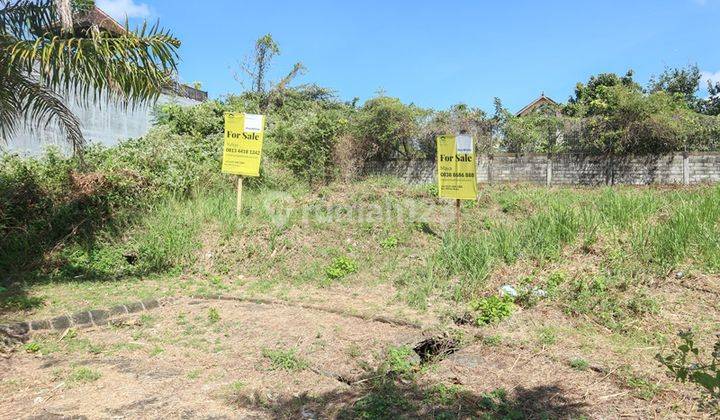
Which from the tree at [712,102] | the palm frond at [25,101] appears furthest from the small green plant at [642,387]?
the tree at [712,102]

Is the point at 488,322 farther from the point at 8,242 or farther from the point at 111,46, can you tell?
the point at 8,242

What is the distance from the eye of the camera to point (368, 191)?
962 cm

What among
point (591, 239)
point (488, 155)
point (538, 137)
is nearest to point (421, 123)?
point (488, 155)

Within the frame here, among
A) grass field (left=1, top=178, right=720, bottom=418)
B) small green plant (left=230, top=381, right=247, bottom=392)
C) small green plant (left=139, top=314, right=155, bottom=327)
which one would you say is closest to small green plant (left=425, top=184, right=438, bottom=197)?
grass field (left=1, top=178, right=720, bottom=418)

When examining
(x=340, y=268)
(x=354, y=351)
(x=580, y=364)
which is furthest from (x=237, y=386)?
(x=340, y=268)

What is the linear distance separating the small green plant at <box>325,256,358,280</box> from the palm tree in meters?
3.17

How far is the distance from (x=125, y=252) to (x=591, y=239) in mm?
6672

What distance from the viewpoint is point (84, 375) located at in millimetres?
3764

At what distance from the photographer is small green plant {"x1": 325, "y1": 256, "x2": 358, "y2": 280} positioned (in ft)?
22.5

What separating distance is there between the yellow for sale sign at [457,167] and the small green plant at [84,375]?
528 centimetres

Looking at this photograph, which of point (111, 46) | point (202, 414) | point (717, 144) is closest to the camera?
point (202, 414)

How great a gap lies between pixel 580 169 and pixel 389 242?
8.15 metres

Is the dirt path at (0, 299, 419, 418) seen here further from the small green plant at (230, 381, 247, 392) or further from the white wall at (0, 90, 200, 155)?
the white wall at (0, 90, 200, 155)

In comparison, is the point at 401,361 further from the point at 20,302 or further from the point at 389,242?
the point at 20,302
